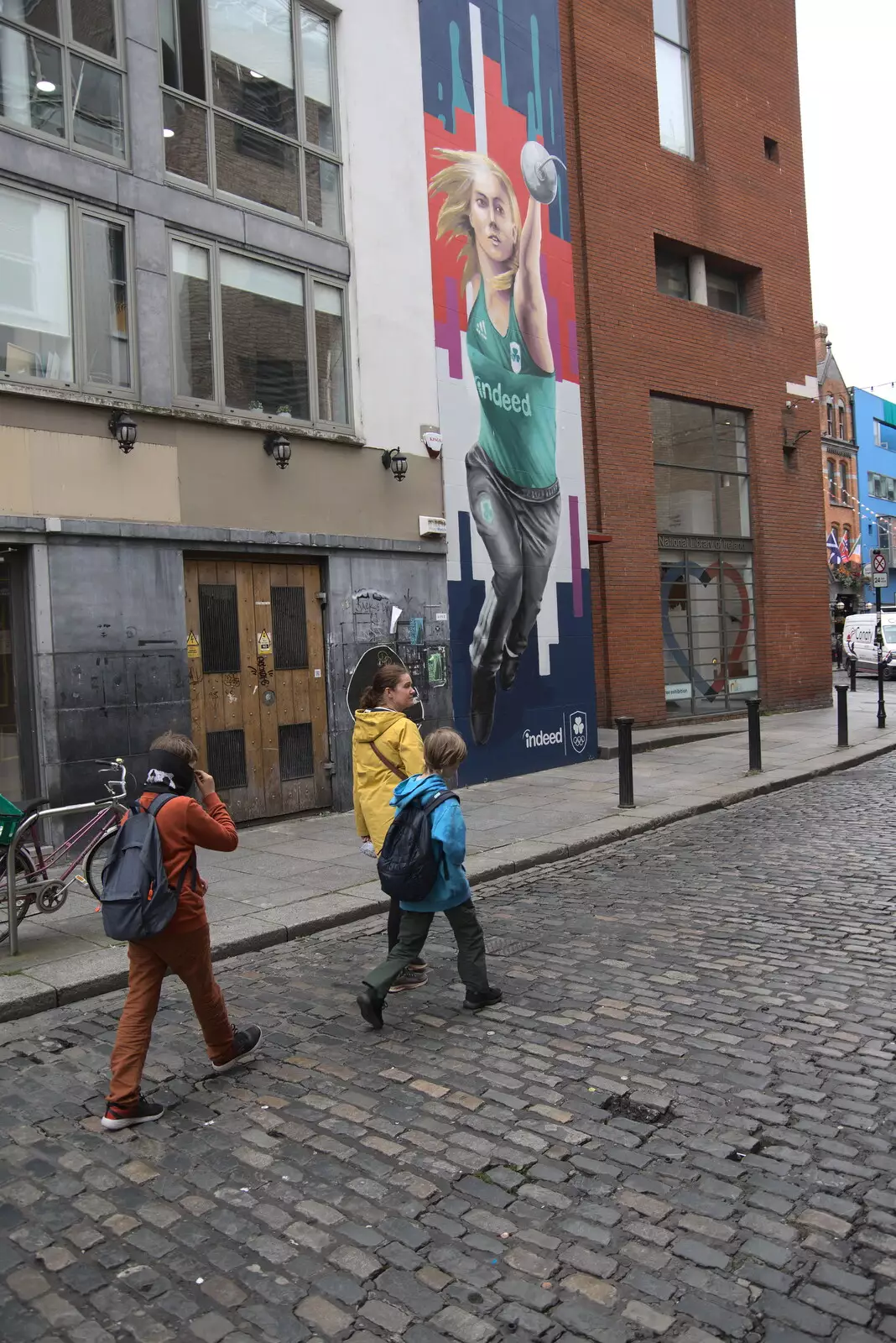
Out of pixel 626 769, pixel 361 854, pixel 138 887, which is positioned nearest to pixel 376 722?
pixel 138 887

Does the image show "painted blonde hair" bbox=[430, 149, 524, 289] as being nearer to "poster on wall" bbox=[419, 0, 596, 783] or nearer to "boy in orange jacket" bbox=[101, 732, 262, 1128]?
"poster on wall" bbox=[419, 0, 596, 783]

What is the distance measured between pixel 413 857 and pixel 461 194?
439 inches

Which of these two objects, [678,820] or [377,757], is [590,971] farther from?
[678,820]

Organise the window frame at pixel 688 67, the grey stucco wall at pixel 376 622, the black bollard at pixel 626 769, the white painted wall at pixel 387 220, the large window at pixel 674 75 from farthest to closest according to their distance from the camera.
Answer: the window frame at pixel 688 67 < the large window at pixel 674 75 < the white painted wall at pixel 387 220 < the grey stucco wall at pixel 376 622 < the black bollard at pixel 626 769

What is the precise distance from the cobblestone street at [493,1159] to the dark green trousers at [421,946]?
0.22 m

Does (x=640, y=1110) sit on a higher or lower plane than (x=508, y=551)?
lower

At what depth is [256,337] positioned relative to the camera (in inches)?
431

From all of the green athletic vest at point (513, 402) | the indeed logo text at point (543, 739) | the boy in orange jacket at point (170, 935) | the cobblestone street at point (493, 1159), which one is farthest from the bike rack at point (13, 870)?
the green athletic vest at point (513, 402)

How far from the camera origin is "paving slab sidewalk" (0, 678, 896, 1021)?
615cm

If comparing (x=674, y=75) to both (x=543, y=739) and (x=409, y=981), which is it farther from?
(x=409, y=981)

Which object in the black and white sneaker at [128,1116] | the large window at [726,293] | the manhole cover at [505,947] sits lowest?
the manhole cover at [505,947]

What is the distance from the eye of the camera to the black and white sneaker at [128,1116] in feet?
12.9

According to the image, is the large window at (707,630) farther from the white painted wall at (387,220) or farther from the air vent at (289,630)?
the air vent at (289,630)

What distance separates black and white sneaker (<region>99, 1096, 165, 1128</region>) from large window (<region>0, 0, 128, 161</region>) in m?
8.66
